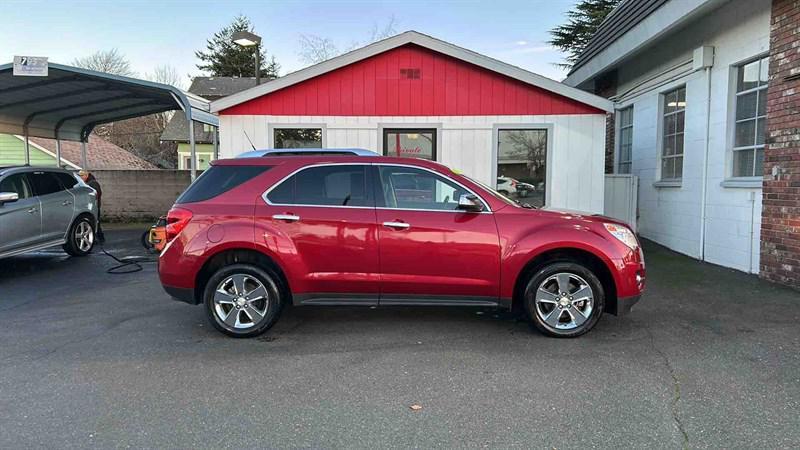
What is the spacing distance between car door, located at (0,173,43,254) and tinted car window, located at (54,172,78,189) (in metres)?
0.95

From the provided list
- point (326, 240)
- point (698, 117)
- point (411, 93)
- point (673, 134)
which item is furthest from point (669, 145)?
point (326, 240)

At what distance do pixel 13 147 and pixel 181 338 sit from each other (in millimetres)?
23644

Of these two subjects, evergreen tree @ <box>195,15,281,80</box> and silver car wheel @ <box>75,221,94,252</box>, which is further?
evergreen tree @ <box>195,15,281,80</box>

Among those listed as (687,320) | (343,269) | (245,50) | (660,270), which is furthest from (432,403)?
(245,50)

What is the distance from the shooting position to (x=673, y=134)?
1067 cm

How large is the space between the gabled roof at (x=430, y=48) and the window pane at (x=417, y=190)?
16.9ft

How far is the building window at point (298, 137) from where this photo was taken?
401 inches

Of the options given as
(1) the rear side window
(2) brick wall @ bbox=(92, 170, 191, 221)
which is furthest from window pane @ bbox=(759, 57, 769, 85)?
(2) brick wall @ bbox=(92, 170, 191, 221)

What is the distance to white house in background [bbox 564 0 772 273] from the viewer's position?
315 inches

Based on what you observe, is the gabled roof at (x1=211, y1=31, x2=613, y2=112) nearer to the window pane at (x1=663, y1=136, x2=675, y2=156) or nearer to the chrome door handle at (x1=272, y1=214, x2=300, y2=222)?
the window pane at (x1=663, y1=136, x2=675, y2=156)

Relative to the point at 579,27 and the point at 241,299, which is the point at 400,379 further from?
the point at 579,27

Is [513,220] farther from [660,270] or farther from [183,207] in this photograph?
[660,270]

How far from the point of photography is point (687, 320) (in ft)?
18.7

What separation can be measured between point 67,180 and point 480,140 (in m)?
7.61
